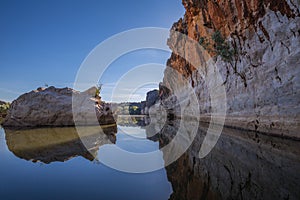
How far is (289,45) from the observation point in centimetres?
644

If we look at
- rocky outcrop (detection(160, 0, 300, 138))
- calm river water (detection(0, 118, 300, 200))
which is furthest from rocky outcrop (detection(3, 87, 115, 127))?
rocky outcrop (detection(160, 0, 300, 138))

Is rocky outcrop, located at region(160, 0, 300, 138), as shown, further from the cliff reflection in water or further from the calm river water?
the calm river water

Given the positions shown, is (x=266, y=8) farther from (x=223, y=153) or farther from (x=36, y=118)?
(x=36, y=118)

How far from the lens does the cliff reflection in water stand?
2.43 meters

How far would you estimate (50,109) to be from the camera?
497 inches

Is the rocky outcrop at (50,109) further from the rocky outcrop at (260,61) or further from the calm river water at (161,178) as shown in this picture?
the rocky outcrop at (260,61)

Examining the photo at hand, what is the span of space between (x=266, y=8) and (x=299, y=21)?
97.9 inches

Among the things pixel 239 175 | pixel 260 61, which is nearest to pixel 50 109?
pixel 239 175

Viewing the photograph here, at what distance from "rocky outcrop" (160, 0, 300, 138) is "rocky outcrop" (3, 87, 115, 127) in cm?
1069

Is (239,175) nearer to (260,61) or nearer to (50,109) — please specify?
(260,61)

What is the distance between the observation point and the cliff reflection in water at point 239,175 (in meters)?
2.43

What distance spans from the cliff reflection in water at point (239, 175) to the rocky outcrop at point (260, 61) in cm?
278

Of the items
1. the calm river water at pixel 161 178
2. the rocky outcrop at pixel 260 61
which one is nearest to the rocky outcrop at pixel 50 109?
the calm river water at pixel 161 178

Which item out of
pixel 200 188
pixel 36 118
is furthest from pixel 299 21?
pixel 36 118
